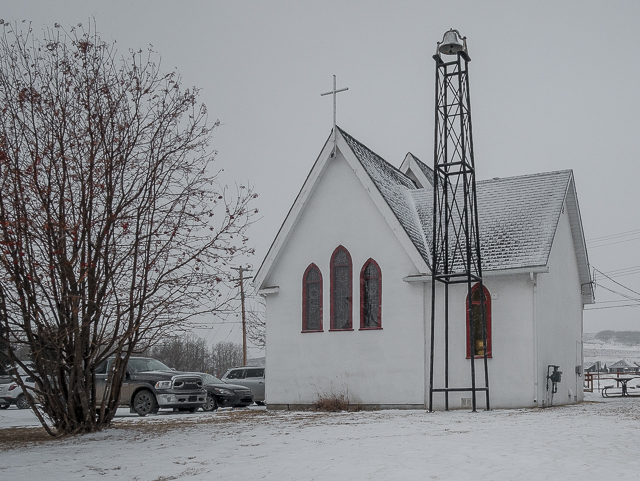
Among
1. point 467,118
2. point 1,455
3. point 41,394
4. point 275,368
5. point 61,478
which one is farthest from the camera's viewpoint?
point 275,368

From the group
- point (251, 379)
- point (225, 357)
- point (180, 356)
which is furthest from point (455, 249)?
point (225, 357)

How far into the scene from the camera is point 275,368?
23.2 meters

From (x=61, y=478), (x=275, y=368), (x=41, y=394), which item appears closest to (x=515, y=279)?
(x=275, y=368)

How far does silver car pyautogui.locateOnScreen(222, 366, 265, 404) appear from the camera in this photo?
31500 mm

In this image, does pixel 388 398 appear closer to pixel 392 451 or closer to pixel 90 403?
pixel 90 403

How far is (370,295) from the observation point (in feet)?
72.4

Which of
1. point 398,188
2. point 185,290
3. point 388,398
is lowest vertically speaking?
point 388,398

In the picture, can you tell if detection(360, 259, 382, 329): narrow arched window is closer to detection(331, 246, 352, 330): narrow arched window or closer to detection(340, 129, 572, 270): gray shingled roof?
detection(331, 246, 352, 330): narrow arched window

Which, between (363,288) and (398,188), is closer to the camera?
(363,288)

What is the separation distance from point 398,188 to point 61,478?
1615 centimetres

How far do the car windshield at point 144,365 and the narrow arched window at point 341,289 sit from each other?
21.3 feet

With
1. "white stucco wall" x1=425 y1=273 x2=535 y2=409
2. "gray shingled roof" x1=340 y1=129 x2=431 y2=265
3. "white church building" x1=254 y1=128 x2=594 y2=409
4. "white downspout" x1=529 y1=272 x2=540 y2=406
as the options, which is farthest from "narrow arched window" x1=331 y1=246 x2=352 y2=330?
"white downspout" x1=529 y1=272 x2=540 y2=406

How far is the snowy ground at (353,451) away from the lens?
9516mm

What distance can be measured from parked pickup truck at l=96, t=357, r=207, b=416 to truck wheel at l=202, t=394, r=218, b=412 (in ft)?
5.64
